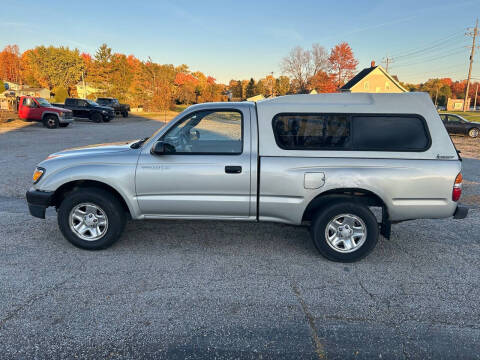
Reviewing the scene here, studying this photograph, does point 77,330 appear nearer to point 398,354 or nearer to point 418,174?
point 398,354

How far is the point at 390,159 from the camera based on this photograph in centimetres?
384

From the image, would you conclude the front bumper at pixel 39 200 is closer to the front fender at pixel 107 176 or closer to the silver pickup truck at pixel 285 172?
the silver pickup truck at pixel 285 172

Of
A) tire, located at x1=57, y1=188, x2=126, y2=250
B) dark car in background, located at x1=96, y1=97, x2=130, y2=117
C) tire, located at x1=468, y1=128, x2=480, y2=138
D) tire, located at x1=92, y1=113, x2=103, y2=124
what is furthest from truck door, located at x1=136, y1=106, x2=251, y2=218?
dark car in background, located at x1=96, y1=97, x2=130, y2=117

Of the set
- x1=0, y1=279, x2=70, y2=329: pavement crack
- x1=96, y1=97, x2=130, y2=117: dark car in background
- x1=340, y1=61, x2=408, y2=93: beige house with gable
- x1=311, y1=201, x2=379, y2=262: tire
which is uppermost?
x1=340, y1=61, x2=408, y2=93: beige house with gable

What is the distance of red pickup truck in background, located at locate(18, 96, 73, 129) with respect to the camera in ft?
69.9

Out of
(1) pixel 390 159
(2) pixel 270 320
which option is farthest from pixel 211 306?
(1) pixel 390 159

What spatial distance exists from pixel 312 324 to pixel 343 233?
1.44m

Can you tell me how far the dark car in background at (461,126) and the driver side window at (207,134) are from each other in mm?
19337

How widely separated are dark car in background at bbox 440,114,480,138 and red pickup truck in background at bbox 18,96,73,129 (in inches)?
931

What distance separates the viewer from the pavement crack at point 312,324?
2540 millimetres

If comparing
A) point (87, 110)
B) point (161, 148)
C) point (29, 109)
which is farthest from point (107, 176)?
point (87, 110)

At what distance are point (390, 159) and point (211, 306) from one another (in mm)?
2553

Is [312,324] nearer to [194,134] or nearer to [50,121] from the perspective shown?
[194,134]

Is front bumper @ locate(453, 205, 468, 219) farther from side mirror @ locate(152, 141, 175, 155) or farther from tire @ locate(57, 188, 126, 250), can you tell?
tire @ locate(57, 188, 126, 250)
